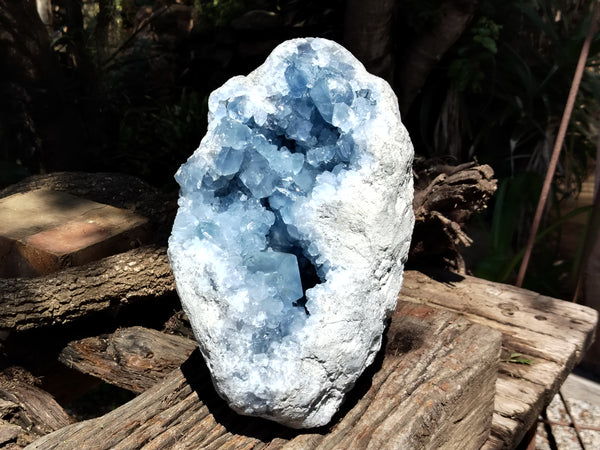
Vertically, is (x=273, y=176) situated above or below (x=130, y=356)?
above

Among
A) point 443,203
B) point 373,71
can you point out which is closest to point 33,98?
point 373,71

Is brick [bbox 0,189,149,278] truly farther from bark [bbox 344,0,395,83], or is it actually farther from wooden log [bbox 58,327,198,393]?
bark [bbox 344,0,395,83]

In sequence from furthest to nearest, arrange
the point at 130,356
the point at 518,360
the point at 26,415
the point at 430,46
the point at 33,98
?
the point at 33,98
the point at 430,46
the point at 518,360
the point at 130,356
the point at 26,415

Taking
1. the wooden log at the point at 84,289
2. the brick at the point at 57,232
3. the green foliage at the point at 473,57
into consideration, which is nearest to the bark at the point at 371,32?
the green foliage at the point at 473,57

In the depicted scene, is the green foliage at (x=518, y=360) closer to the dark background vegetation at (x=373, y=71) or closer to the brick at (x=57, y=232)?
the dark background vegetation at (x=373, y=71)

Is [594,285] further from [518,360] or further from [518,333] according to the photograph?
[518,360]

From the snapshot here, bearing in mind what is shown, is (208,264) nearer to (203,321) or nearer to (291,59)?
(203,321)

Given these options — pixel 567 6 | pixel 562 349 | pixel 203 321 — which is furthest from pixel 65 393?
pixel 567 6

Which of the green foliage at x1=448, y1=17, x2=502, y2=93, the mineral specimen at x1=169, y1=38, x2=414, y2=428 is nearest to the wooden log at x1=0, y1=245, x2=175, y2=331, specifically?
the mineral specimen at x1=169, y1=38, x2=414, y2=428
